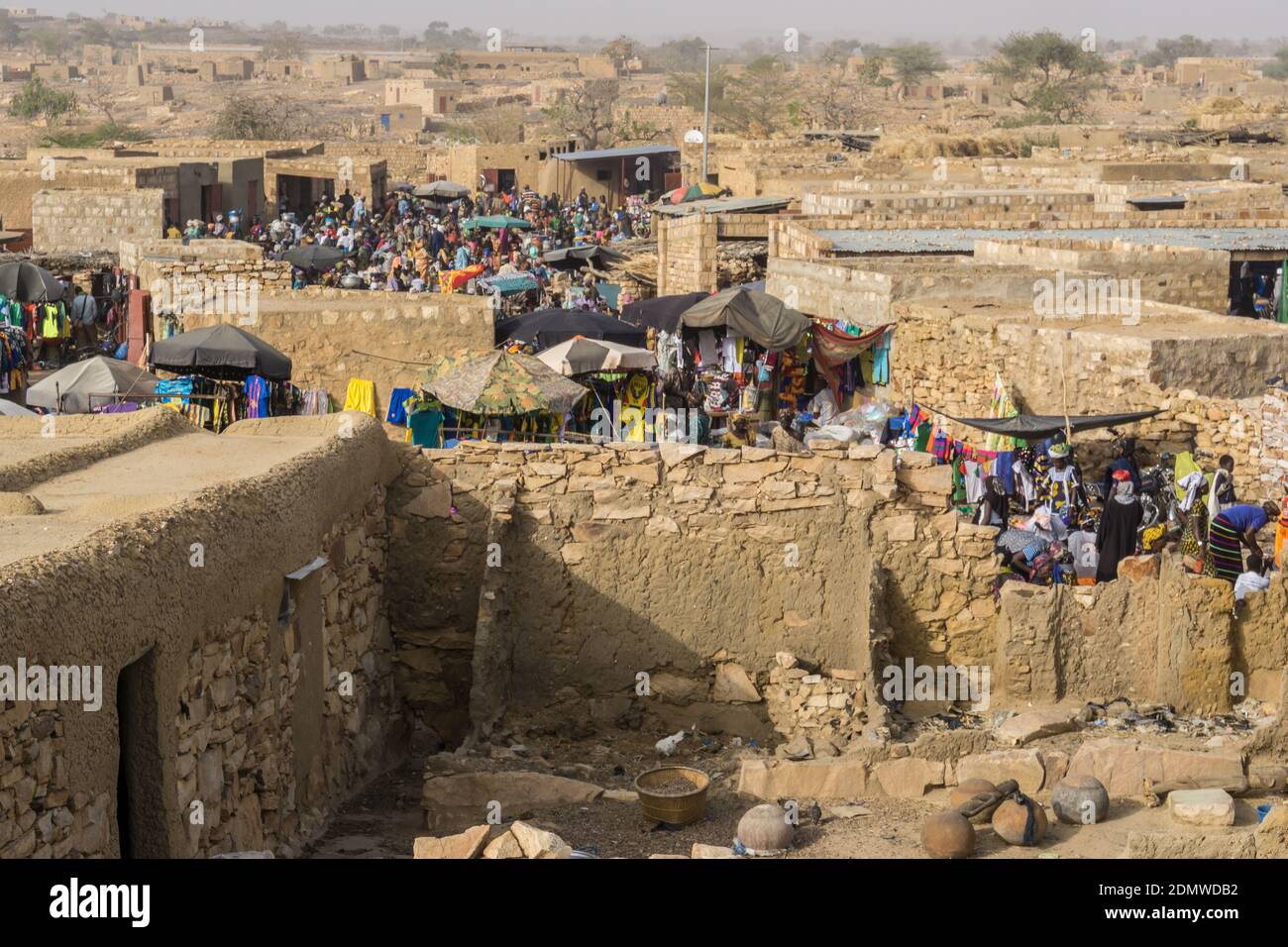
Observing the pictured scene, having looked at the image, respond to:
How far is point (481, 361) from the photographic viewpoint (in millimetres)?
14422

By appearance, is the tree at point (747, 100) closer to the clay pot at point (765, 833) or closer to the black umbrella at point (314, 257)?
the black umbrella at point (314, 257)

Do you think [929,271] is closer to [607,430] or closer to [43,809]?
[607,430]

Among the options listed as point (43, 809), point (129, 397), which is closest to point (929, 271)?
point (129, 397)

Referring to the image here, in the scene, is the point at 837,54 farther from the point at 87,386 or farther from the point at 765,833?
the point at 765,833

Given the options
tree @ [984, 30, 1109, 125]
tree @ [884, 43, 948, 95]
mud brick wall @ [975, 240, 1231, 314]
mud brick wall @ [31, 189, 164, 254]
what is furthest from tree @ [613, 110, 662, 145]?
mud brick wall @ [975, 240, 1231, 314]

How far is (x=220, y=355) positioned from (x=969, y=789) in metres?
8.38

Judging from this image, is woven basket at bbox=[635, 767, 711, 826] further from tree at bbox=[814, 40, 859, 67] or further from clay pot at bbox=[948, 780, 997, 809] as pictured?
tree at bbox=[814, 40, 859, 67]

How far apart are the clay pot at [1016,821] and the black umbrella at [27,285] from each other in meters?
15.4

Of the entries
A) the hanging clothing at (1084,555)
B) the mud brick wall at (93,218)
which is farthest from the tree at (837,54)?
the hanging clothing at (1084,555)

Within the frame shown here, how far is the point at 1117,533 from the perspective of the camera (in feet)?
43.4

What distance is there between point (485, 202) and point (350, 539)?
30478mm

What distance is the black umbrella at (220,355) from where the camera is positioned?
1512cm

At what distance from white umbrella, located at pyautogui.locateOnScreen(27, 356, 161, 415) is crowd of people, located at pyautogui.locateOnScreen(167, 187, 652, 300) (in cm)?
891

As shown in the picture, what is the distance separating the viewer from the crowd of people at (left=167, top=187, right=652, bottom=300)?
2797 cm
